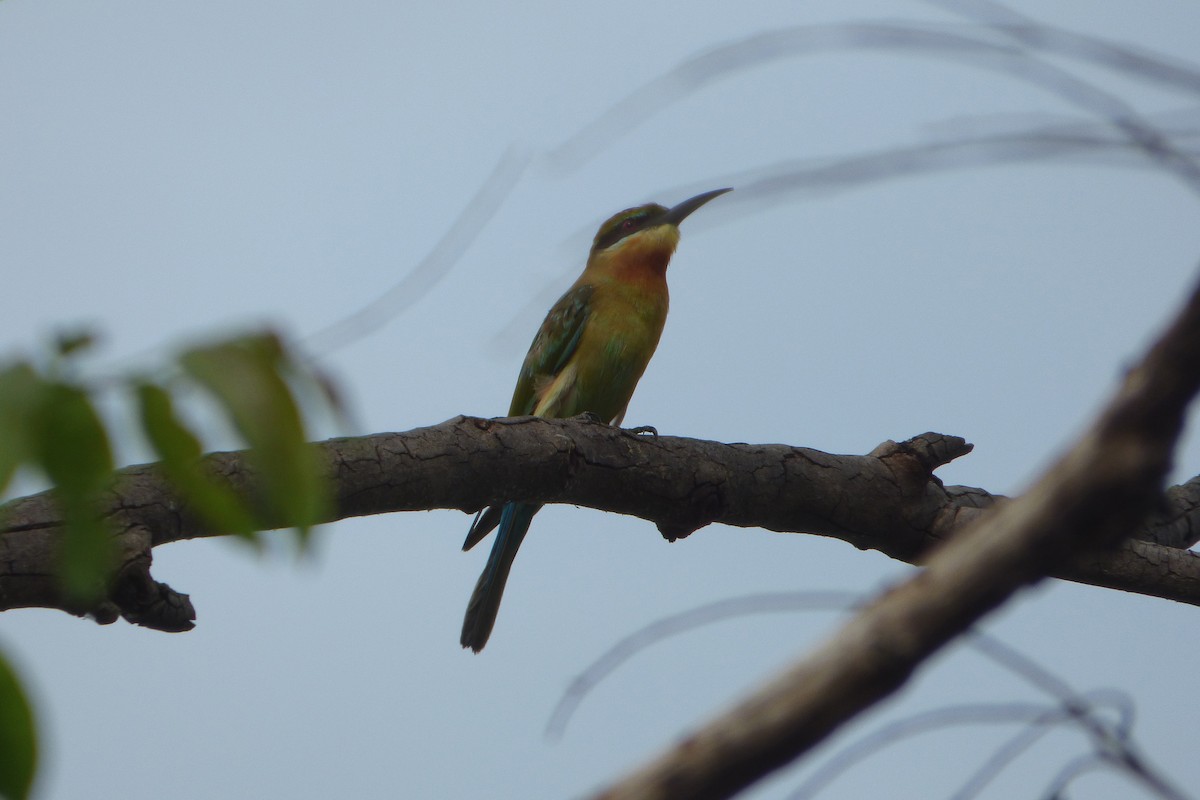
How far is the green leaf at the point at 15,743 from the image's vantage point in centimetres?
112

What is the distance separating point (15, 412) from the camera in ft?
4.01

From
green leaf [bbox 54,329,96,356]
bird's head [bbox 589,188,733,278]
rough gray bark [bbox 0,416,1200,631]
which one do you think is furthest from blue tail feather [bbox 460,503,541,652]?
green leaf [bbox 54,329,96,356]

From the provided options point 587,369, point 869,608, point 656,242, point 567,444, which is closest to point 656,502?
point 567,444

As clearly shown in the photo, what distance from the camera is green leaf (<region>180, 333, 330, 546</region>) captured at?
123 cm

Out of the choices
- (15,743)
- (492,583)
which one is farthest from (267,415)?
(492,583)

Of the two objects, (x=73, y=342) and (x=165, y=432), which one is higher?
(x=73, y=342)

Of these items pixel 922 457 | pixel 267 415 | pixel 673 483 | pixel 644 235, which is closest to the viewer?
pixel 267 415

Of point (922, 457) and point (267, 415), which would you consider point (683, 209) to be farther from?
point (267, 415)

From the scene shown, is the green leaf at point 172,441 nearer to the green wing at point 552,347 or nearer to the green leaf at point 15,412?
the green leaf at point 15,412

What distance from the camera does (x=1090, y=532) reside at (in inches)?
45.3

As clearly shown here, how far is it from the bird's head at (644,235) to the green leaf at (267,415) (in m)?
6.05

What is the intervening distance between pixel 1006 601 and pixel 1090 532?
0.11m

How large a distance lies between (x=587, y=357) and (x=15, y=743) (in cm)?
544

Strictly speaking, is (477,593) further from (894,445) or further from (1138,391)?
(1138,391)
